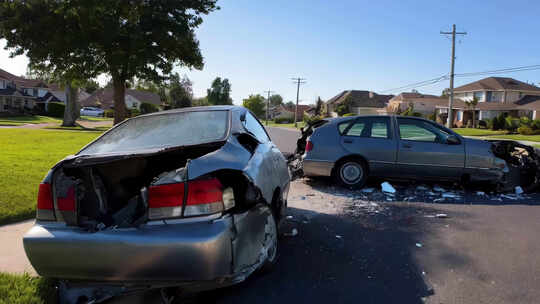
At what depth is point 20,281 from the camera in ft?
11.0

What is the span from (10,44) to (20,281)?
26.0 m

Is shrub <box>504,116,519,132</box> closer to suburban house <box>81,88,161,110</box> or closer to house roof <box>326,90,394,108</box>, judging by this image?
house roof <box>326,90,394,108</box>

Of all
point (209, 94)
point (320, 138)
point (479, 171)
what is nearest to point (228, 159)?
point (320, 138)

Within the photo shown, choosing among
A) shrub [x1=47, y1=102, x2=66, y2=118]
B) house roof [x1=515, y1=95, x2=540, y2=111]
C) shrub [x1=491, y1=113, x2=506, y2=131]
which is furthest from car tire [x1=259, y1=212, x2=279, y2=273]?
house roof [x1=515, y1=95, x2=540, y2=111]

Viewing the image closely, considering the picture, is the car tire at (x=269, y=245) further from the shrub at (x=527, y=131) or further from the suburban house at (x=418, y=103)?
the suburban house at (x=418, y=103)

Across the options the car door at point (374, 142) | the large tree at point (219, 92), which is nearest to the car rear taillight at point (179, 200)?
the car door at point (374, 142)

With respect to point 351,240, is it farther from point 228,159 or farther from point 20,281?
point 20,281

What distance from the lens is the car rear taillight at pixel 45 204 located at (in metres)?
2.90

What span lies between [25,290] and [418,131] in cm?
687

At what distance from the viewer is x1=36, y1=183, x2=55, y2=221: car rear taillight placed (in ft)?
9.51

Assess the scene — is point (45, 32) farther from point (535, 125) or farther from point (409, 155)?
point (535, 125)

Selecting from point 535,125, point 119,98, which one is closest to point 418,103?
point 535,125

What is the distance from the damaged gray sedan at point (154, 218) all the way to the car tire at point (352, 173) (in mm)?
4247

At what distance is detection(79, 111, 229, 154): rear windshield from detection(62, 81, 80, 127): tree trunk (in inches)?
1315
